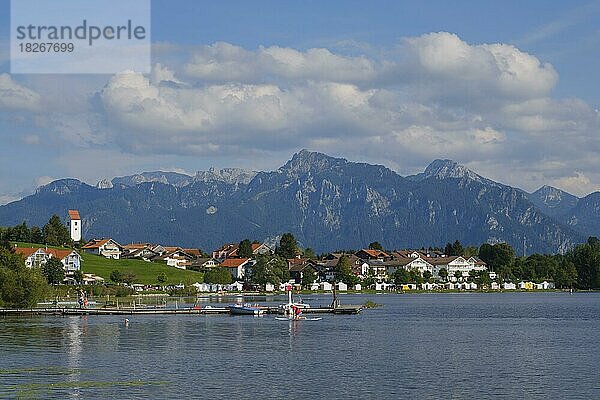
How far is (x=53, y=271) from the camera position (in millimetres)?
153125

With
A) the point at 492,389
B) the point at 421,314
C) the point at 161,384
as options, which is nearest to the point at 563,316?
the point at 421,314

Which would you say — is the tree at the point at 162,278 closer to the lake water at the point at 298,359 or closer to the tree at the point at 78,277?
the tree at the point at 78,277

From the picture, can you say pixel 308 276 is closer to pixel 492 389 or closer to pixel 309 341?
pixel 309 341

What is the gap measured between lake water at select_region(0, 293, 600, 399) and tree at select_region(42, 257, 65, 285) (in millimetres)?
59033

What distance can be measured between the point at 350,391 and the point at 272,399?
180 inches

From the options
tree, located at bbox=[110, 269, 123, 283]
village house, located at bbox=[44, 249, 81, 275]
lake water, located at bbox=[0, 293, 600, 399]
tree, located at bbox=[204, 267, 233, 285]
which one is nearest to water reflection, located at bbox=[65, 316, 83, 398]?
lake water, located at bbox=[0, 293, 600, 399]

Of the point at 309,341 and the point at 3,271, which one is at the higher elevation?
the point at 3,271

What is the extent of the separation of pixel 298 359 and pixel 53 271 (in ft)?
347

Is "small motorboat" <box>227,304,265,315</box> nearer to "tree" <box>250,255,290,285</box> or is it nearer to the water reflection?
the water reflection

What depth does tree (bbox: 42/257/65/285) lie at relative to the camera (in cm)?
15250

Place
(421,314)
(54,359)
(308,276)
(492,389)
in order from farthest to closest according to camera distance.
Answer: (308,276)
(421,314)
(54,359)
(492,389)

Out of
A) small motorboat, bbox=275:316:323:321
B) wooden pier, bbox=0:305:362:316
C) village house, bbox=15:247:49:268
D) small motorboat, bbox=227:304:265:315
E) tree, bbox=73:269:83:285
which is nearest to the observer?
small motorboat, bbox=275:316:323:321

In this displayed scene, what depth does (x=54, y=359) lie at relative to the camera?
56.6 metres

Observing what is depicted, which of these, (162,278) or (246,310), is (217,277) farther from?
(246,310)
